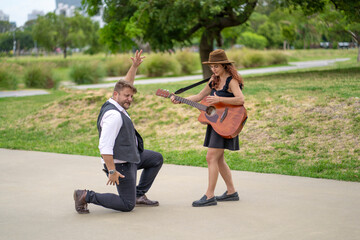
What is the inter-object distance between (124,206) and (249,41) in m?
59.1

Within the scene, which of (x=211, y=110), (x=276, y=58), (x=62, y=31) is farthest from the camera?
(x=62, y=31)

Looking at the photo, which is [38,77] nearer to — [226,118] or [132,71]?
[132,71]

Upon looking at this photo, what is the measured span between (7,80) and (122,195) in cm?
1893

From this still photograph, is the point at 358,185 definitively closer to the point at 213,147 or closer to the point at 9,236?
the point at 213,147

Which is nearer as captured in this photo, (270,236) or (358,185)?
(270,236)

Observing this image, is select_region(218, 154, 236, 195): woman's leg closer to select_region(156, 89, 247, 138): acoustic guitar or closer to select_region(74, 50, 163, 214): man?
select_region(156, 89, 247, 138): acoustic guitar

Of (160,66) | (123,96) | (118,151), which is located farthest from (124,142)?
(160,66)

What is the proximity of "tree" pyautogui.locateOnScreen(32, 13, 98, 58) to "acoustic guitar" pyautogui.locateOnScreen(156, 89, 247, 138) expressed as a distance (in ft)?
180

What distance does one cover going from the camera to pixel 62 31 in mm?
62875

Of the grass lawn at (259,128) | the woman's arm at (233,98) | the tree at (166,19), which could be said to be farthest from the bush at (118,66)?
the woman's arm at (233,98)

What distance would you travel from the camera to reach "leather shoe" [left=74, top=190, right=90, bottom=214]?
5719 mm

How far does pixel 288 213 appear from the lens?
5730mm

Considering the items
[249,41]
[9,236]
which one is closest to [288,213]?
[9,236]

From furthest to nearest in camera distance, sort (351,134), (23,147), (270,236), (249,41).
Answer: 1. (249,41)
2. (23,147)
3. (351,134)
4. (270,236)
